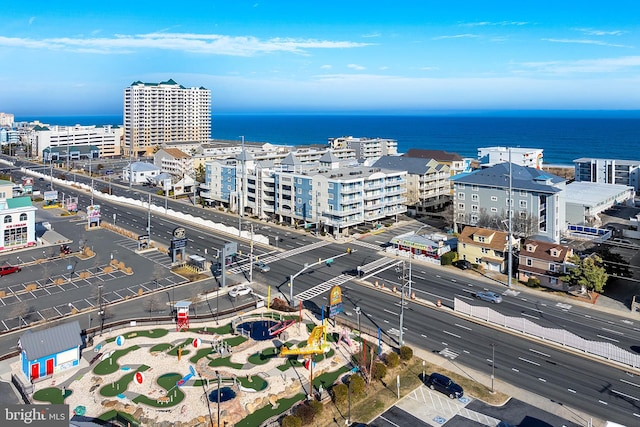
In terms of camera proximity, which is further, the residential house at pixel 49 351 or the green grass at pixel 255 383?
the residential house at pixel 49 351

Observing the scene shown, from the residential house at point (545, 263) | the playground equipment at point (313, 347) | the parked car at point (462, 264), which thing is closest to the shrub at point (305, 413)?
the playground equipment at point (313, 347)

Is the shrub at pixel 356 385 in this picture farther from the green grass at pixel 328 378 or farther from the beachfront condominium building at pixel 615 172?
the beachfront condominium building at pixel 615 172

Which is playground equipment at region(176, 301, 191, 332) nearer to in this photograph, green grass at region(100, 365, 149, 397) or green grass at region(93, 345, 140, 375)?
green grass at region(93, 345, 140, 375)

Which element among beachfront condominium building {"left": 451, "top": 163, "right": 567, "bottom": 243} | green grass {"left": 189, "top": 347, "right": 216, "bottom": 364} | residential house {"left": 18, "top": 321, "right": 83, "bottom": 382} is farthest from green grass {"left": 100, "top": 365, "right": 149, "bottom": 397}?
beachfront condominium building {"left": 451, "top": 163, "right": 567, "bottom": 243}

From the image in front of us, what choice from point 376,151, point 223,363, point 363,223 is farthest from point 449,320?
point 376,151

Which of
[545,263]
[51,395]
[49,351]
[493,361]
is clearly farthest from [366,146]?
[51,395]

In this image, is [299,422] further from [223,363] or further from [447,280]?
[447,280]
